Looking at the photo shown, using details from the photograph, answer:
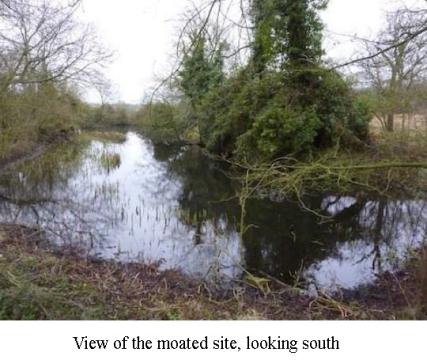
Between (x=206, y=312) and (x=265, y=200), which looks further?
(x=265, y=200)

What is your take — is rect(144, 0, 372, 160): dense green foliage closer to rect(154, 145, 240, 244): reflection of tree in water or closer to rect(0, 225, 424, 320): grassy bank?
rect(154, 145, 240, 244): reflection of tree in water

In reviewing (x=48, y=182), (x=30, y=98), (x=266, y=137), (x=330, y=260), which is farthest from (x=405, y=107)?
(x=30, y=98)

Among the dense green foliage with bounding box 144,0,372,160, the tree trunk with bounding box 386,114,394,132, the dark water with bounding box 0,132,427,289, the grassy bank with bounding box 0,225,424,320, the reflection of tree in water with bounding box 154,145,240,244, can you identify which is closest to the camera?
the grassy bank with bounding box 0,225,424,320

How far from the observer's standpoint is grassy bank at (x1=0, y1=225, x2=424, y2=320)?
3814 mm

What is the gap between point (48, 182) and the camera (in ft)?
43.0

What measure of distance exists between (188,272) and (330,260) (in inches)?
117

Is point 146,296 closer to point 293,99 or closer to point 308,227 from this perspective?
point 308,227

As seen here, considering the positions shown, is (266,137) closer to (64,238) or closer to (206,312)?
(64,238)

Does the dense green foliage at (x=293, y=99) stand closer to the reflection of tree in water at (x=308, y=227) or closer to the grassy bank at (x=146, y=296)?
the reflection of tree in water at (x=308, y=227)

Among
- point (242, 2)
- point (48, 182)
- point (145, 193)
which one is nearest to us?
point (242, 2)

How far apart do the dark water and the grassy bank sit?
0.58 metres

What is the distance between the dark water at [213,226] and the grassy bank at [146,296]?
583mm

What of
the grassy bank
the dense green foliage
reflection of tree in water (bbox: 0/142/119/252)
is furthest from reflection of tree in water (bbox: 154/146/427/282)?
the dense green foliage

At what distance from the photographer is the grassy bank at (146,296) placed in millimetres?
3814
